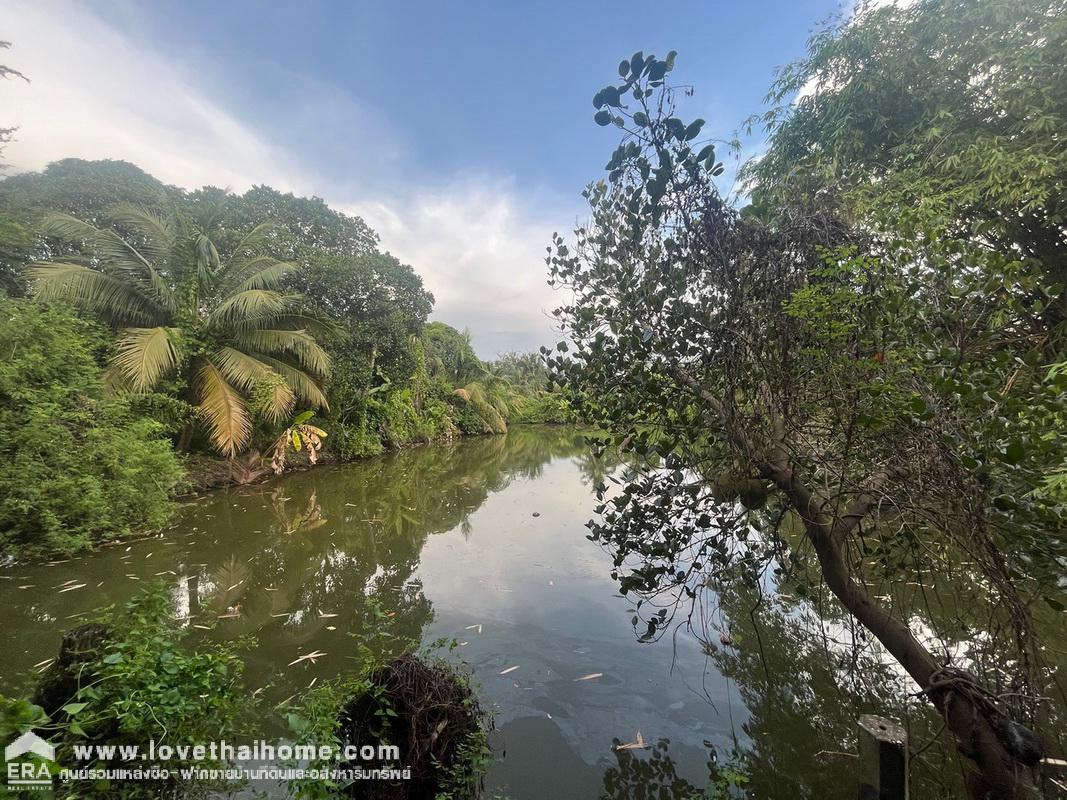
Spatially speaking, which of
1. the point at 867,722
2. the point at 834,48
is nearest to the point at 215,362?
the point at 867,722

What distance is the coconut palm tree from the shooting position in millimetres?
7164

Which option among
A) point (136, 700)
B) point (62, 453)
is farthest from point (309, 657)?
point (62, 453)

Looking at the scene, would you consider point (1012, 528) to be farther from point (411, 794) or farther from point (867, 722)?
point (411, 794)

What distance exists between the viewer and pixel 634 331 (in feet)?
7.03

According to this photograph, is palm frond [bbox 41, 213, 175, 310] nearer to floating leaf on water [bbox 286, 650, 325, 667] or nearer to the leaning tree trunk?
floating leaf on water [bbox 286, 650, 325, 667]

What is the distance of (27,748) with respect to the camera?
1012mm

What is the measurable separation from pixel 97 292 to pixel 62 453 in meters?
4.76

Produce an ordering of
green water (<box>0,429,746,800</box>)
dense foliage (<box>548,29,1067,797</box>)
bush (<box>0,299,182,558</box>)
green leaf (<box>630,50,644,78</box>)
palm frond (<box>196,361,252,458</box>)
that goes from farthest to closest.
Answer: palm frond (<box>196,361,252,458</box>), bush (<box>0,299,182,558</box>), green water (<box>0,429,746,800</box>), green leaf (<box>630,50,644,78</box>), dense foliage (<box>548,29,1067,797</box>)

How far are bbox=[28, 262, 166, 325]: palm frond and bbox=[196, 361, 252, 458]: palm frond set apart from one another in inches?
60.2

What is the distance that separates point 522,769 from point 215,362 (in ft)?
29.7

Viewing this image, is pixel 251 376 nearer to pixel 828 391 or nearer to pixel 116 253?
pixel 116 253

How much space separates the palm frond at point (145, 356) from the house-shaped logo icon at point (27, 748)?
729 centimetres

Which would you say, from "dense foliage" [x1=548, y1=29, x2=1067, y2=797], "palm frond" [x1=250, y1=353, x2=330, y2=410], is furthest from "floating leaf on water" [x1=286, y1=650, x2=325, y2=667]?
"palm frond" [x1=250, y1=353, x2=330, y2=410]

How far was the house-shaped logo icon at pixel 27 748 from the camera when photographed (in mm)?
976
